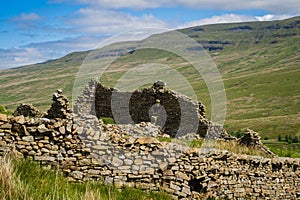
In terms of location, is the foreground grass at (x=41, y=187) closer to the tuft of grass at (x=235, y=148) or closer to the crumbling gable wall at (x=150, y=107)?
the tuft of grass at (x=235, y=148)

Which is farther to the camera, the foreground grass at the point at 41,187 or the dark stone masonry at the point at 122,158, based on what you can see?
the dark stone masonry at the point at 122,158

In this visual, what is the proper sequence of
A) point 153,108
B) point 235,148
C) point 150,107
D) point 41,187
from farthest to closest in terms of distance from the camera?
1. point 150,107
2. point 153,108
3. point 235,148
4. point 41,187

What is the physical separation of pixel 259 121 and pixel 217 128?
177 metres

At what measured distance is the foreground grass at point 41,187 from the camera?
23.5 ft

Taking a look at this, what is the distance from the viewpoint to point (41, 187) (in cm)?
819

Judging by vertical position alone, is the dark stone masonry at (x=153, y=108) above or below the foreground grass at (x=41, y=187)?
above

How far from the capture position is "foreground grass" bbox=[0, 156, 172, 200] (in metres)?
7.17

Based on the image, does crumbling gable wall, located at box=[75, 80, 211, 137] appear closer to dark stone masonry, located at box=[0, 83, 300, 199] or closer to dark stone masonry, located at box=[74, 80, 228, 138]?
dark stone masonry, located at box=[74, 80, 228, 138]

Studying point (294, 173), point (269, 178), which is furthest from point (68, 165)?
point (294, 173)

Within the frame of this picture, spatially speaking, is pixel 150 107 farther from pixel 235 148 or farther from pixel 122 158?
pixel 122 158

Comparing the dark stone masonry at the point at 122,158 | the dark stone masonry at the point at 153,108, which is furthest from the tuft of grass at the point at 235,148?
the dark stone masonry at the point at 153,108

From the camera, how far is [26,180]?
857cm

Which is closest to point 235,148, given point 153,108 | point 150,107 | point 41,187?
point 153,108

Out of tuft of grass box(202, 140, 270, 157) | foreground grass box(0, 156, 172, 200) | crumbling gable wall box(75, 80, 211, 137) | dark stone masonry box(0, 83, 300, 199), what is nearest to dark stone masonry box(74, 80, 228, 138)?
crumbling gable wall box(75, 80, 211, 137)
